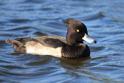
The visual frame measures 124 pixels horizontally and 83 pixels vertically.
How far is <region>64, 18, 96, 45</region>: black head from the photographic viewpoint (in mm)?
12508

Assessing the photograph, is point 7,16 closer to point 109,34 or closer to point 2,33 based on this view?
point 2,33

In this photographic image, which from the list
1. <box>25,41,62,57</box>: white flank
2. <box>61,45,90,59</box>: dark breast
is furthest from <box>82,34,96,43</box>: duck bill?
<box>25,41,62,57</box>: white flank

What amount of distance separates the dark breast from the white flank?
0.12 m

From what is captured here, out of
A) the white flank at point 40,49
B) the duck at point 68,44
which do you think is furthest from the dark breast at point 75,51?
the white flank at point 40,49

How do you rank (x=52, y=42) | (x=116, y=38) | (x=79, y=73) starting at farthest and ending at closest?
1. (x=116, y=38)
2. (x=52, y=42)
3. (x=79, y=73)

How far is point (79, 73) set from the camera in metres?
11.6

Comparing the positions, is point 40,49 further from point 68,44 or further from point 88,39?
point 88,39

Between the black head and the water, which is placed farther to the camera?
the black head

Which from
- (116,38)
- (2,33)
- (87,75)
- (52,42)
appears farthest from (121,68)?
(2,33)

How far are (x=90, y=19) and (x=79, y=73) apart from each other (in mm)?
4938

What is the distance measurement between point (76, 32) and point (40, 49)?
863 mm

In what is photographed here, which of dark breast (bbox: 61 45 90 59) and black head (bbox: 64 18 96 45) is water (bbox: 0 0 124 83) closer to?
dark breast (bbox: 61 45 90 59)

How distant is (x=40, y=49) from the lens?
12.8 meters

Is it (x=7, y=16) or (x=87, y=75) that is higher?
(x=7, y=16)
